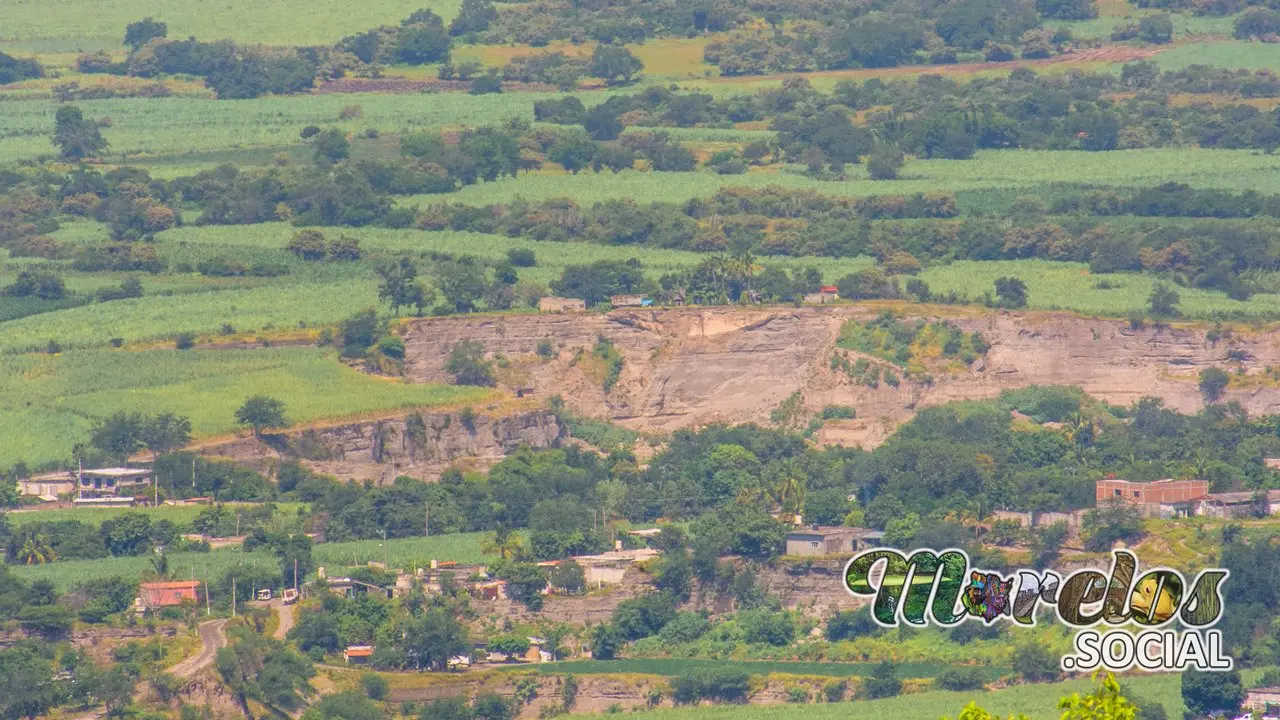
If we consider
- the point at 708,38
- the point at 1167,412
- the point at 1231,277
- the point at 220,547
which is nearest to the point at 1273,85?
the point at 708,38

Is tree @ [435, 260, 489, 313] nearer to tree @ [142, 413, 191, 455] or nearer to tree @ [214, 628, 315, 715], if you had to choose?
tree @ [142, 413, 191, 455]

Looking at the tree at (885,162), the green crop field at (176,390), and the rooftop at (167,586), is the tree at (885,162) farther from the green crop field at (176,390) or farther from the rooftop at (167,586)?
the rooftop at (167,586)

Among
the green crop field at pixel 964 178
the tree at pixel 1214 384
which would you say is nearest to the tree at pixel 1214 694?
the tree at pixel 1214 384

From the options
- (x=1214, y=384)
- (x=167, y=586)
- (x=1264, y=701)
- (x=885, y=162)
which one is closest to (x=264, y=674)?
(x=167, y=586)

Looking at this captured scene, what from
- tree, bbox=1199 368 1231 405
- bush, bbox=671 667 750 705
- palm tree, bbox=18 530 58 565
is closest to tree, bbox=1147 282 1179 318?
tree, bbox=1199 368 1231 405

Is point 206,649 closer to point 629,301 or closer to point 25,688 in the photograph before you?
point 25,688

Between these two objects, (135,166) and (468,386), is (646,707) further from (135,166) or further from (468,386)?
(135,166)

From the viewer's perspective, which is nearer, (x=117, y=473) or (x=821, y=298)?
(x=117, y=473)
